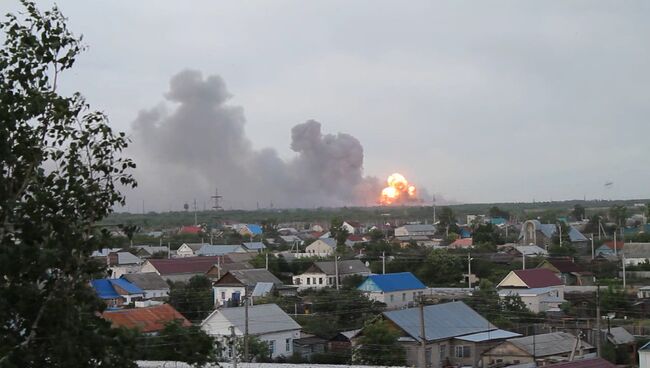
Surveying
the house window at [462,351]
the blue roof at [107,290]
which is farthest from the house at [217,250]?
the house window at [462,351]

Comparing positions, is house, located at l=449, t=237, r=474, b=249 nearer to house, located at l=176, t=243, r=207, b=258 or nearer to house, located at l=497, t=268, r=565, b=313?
house, located at l=176, t=243, r=207, b=258

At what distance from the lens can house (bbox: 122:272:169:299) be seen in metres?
33.2

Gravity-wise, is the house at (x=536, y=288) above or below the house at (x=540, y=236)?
below

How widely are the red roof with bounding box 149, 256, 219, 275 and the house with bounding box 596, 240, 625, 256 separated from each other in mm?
19672

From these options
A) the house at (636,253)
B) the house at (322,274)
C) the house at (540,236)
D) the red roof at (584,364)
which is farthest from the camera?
the house at (540,236)

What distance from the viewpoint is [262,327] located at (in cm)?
2066

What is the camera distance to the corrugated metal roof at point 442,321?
2048 cm

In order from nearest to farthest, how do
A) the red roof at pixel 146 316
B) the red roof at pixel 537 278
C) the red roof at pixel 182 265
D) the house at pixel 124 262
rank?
1. the red roof at pixel 146 316
2. the red roof at pixel 537 278
3. the red roof at pixel 182 265
4. the house at pixel 124 262

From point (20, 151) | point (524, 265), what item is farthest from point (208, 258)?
point (20, 151)

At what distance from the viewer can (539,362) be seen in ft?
60.5

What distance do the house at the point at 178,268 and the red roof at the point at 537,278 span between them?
14228mm

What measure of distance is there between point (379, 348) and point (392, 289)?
12024mm

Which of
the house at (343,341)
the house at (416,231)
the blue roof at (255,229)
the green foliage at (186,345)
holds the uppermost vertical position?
the blue roof at (255,229)

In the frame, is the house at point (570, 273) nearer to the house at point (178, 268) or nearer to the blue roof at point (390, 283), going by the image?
the blue roof at point (390, 283)
